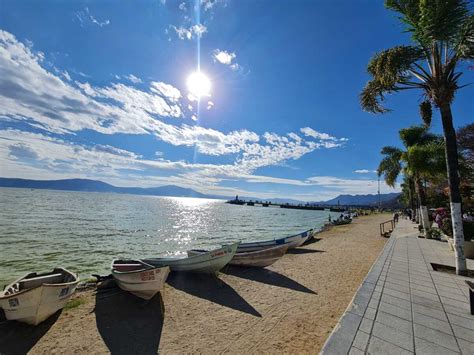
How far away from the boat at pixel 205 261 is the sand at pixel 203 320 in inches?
26.0

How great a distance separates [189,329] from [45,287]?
418 cm

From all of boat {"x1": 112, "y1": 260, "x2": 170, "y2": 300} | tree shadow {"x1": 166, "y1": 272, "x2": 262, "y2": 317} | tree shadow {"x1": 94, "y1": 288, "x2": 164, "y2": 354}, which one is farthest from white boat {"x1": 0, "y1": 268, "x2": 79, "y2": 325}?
tree shadow {"x1": 166, "y1": 272, "x2": 262, "y2": 317}

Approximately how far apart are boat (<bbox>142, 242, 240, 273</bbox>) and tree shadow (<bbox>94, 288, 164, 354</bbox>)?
2.36 meters

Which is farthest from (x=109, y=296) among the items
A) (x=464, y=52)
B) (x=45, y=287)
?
(x=464, y=52)

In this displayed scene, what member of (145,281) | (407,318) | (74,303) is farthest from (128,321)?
(407,318)

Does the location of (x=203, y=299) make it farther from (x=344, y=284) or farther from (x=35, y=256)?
(x=35, y=256)

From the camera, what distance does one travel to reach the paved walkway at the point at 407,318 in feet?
12.7

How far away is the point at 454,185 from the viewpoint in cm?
779

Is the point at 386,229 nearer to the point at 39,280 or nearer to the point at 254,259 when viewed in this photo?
the point at 254,259

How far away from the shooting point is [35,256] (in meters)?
15.2

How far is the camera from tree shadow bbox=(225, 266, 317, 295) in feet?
30.3

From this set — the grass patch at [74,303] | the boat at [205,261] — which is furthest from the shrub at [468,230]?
the grass patch at [74,303]

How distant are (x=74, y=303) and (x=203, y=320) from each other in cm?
494

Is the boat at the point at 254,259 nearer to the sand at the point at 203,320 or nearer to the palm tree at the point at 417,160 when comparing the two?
the sand at the point at 203,320
